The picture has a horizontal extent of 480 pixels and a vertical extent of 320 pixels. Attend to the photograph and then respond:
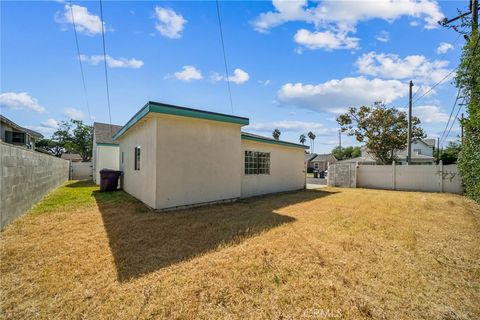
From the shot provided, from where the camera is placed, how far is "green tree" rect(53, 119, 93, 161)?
3281cm

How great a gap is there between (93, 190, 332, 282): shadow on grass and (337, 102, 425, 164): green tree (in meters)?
18.0

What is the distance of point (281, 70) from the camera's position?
1174 centimetres

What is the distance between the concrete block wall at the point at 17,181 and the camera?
15.2ft

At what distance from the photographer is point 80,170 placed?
20359 millimetres

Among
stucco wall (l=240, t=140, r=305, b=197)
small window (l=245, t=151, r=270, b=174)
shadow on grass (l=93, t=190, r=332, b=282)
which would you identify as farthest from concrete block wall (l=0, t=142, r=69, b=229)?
small window (l=245, t=151, r=270, b=174)

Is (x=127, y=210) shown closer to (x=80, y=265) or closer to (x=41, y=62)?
(x=80, y=265)

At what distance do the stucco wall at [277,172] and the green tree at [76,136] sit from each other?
32340 millimetres

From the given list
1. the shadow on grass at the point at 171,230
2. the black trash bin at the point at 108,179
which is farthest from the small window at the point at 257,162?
the black trash bin at the point at 108,179

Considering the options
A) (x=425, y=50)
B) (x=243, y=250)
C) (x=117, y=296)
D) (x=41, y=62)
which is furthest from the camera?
(x=425, y=50)

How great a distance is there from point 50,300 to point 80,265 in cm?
83

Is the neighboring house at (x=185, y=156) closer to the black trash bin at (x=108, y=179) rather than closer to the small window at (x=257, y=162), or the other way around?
the small window at (x=257, y=162)

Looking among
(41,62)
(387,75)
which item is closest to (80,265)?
(41,62)

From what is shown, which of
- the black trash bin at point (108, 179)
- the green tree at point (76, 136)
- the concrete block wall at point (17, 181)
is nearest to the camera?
the concrete block wall at point (17, 181)

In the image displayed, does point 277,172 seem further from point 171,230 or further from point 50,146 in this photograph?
point 50,146
